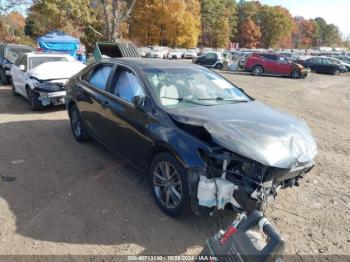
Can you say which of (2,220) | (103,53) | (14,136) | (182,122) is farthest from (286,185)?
(103,53)

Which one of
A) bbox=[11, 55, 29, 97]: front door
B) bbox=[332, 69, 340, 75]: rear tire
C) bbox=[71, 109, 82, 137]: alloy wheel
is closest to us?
bbox=[71, 109, 82, 137]: alloy wheel

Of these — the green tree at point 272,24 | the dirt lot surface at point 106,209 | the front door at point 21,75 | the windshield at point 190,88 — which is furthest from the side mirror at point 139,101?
the green tree at point 272,24

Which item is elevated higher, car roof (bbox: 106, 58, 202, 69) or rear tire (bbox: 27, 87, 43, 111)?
car roof (bbox: 106, 58, 202, 69)

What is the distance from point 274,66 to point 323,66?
300 inches

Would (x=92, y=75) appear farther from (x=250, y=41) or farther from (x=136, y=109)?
(x=250, y=41)

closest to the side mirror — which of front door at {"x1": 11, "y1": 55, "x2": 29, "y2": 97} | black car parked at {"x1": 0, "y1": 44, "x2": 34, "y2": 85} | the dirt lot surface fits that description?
the dirt lot surface

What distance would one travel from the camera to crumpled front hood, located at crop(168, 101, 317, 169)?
3281 millimetres

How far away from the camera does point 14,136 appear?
6.75 metres

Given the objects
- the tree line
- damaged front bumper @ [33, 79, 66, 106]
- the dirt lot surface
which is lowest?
the dirt lot surface

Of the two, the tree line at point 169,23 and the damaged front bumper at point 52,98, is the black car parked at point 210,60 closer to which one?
the tree line at point 169,23

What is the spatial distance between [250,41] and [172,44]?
39765mm

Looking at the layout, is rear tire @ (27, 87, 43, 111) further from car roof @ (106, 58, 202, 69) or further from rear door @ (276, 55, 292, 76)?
rear door @ (276, 55, 292, 76)

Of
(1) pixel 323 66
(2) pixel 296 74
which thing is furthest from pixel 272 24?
(2) pixel 296 74

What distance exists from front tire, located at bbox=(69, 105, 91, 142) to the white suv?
2385 millimetres
